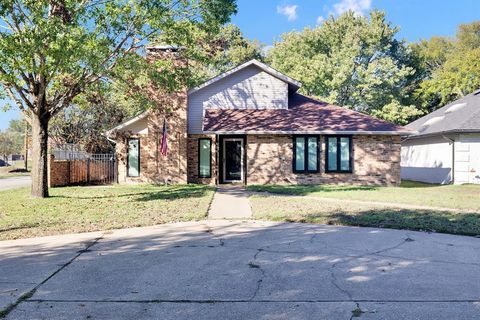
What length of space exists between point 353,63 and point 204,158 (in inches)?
756

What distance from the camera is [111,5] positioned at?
11711 mm

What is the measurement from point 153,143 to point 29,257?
13829mm

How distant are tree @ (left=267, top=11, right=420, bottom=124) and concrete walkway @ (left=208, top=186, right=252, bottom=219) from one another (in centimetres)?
2088

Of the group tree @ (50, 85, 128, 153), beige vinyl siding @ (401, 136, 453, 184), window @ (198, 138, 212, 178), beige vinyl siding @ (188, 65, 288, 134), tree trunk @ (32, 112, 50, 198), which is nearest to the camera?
tree trunk @ (32, 112, 50, 198)

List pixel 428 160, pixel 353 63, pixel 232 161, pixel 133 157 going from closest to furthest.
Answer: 1. pixel 232 161
2. pixel 133 157
3. pixel 428 160
4. pixel 353 63

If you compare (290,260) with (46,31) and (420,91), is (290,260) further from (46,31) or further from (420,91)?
(420,91)

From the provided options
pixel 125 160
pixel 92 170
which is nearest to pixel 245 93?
pixel 125 160

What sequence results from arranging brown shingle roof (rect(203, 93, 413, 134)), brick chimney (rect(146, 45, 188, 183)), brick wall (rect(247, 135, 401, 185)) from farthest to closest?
brick chimney (rect(146, 45, 188, 183)) < brick wall (rect(247, 135, 401, 185)) < brown shingle roof (rect(203, 93, 413, 134))

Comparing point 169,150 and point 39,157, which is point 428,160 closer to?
point 169,150

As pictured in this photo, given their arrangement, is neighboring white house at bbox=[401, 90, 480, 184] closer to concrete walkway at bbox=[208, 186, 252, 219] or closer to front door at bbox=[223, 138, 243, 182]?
front door at bbox=[223, 138, 243, 182]

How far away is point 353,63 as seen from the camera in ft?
110

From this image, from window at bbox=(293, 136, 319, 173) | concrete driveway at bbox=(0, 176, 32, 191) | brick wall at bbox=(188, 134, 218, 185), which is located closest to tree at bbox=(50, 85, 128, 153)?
concrete driveway at bbox=(0, 176, 32, 191)

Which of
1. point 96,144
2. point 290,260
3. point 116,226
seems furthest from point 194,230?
point 96,144

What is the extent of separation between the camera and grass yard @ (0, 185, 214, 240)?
8.52 meters
